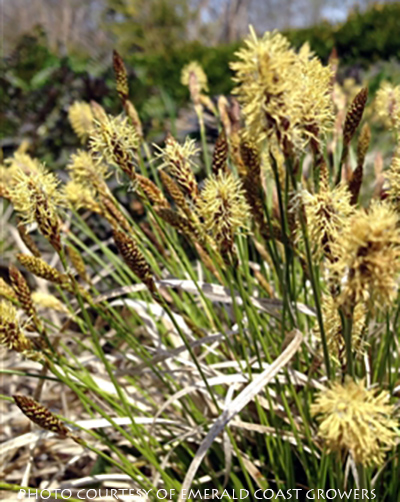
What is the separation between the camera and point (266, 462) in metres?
1.20

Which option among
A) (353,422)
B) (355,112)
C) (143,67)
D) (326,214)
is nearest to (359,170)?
(355,112)

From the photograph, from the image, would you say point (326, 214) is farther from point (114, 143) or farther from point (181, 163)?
point (114, 143)

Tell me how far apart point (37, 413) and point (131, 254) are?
27 cm

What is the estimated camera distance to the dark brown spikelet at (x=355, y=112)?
2.54 ft

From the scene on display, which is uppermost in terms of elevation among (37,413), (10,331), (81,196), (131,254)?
(81,196)

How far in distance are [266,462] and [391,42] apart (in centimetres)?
567

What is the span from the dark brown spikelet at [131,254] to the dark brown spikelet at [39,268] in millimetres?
156

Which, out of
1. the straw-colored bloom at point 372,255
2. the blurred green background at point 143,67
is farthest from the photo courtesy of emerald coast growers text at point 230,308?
the blurred green background at point 143,67

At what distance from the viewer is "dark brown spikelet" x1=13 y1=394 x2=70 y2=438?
754 mm

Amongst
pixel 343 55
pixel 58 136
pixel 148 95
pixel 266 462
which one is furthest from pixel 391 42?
pixel 266 462

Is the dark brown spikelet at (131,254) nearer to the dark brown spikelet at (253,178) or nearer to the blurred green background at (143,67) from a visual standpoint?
the dark brown spikelet at (253,178)

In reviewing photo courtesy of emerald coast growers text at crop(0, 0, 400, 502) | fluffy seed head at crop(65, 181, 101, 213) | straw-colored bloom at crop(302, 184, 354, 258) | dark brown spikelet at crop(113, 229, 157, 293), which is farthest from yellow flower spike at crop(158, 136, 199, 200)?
fluffy seed head at crop(65, 181, 101, 213)

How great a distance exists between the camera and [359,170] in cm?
95

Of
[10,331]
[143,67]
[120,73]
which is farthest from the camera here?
[143,67]
